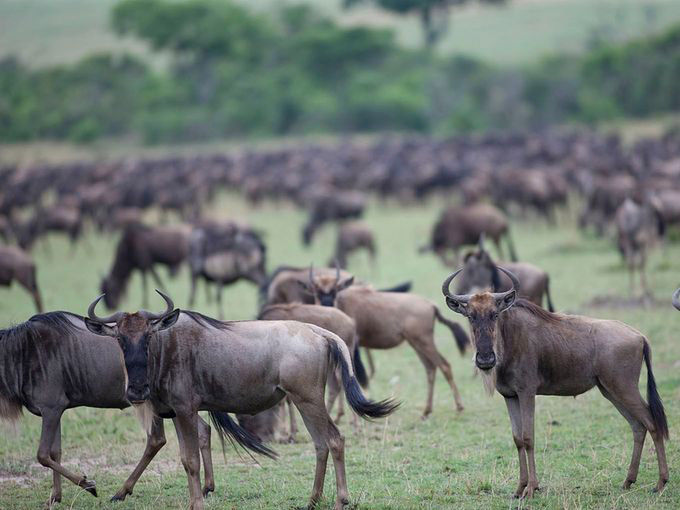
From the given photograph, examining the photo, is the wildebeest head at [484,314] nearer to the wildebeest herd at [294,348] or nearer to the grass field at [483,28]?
the wildebeest herd at [294,348]

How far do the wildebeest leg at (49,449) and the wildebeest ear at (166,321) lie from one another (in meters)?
0.96

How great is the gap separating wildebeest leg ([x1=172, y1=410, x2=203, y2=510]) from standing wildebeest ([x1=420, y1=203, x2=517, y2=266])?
11.4 m

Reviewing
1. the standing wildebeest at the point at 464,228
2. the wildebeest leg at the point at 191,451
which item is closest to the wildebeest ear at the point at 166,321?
the wildebeest leg at the point at 191,451

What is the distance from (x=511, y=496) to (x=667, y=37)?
52.5m

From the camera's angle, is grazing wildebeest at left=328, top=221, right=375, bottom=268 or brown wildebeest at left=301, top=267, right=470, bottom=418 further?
grazing wildebeest at left=328, top=221, right=375, bottom=268

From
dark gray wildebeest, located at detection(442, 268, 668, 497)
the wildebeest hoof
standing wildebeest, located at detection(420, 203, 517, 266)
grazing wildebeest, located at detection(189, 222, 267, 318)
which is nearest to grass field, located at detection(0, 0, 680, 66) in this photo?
standing wildebeest, located at detection(420, 203, 517, 266)

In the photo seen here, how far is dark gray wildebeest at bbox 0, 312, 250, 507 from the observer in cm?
588

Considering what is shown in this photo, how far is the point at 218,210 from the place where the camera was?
Answer: 30547mm

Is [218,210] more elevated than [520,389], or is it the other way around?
[520,389]

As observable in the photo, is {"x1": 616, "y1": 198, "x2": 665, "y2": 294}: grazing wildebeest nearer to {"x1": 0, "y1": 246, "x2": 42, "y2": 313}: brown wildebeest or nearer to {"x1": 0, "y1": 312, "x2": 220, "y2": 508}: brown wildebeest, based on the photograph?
{"x1": 0, "y1": 246, "x2": 42, "y2": 313}: brown wildebeest

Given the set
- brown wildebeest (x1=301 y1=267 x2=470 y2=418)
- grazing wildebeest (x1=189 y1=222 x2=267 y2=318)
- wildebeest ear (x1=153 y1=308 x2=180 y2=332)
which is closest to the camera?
wildebeest ear (x1=153 y1=308 x2=180 y2=332)

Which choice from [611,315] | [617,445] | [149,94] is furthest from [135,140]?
[617,445]

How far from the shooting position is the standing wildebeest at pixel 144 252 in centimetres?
1519

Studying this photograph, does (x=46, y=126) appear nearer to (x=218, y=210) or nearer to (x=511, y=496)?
(x=218, y=210)
